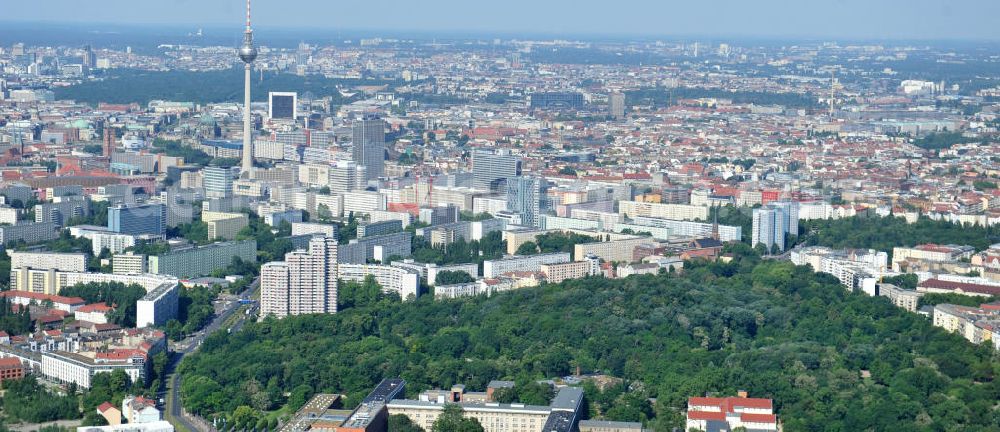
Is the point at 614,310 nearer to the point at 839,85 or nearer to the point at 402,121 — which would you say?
the point at 402,121

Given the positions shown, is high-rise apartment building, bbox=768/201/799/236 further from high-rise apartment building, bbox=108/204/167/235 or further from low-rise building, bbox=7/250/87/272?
low-rise building, bbox=7/250/87/272

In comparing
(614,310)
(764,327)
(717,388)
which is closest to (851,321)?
(764,327)

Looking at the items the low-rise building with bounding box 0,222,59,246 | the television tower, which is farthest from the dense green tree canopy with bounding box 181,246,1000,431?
the television tower

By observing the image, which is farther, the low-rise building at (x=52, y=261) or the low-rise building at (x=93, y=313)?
the low-rise building at (x=52, y=261)

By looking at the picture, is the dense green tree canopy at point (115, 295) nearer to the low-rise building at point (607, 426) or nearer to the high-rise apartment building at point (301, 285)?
the high-rise apartment building at point (301, 285)

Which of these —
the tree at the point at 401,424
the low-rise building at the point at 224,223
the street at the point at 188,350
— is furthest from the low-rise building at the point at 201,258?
the tree at the point at 401,424
